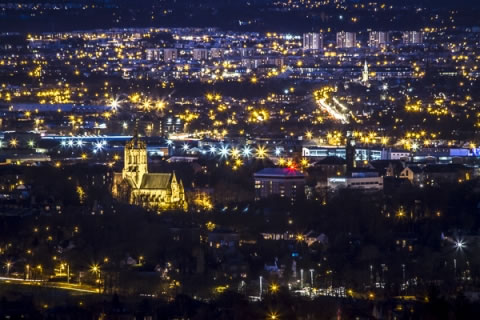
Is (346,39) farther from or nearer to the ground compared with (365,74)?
farther from the ground

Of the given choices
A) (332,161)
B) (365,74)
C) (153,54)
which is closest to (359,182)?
(332,161)

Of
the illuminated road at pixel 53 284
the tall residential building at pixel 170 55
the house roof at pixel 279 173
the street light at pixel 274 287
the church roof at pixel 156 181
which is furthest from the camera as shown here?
the tall residential building at pixel 170 55

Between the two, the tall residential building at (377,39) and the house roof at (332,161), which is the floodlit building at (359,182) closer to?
the house roof at (332,161)

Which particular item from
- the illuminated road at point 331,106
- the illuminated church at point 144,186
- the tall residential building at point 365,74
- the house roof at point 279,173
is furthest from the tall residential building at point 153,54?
the illuminated church at point 144,186

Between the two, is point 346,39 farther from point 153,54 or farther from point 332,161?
point 332,161

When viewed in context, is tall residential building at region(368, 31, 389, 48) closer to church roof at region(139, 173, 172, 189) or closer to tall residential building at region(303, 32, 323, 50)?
tall residential building at region(303, 32, 323, 50)

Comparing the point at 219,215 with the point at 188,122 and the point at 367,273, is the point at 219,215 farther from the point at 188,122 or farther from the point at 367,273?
the point at 188,122
